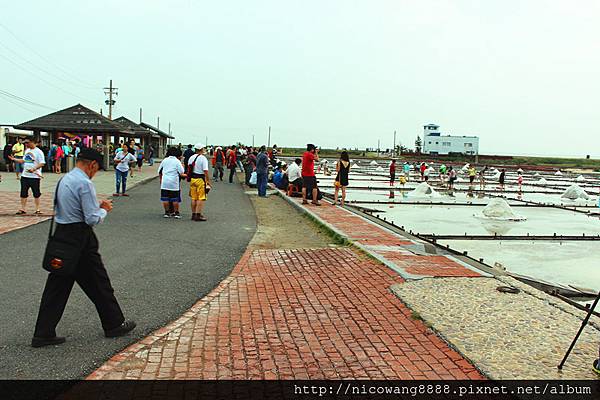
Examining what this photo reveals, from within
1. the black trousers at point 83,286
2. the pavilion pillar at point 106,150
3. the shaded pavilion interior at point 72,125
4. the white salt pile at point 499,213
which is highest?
the shaded pavilion interior at point 72,125

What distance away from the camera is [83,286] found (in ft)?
15.1

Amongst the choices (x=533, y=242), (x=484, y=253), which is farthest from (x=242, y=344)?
(x=533, y=242)

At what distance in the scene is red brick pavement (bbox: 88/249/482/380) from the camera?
3971mm

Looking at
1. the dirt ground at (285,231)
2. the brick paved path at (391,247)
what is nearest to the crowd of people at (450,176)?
the dirt ground at (285,231)

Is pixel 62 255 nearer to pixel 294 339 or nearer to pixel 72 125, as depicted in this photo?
pixel 294 339

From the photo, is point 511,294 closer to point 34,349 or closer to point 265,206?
point 34,349

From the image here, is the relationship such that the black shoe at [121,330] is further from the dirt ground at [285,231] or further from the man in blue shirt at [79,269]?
the dirt ground at [285,231]

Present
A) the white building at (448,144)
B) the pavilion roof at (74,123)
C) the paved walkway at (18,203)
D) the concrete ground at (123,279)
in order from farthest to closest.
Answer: the white building at (448,144) < the pavilion roof at (74,123) < the paved walkway at (18,203) < the concrete ground at (123,279)

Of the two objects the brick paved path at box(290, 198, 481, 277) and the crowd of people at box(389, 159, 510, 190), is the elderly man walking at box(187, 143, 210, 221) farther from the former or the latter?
the crowd of people at box(389, 159, 510, 190)

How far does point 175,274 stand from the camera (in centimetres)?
685

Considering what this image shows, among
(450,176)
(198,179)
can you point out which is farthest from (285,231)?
(450,176)

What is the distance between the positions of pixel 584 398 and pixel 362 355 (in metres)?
1.51

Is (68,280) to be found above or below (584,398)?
above

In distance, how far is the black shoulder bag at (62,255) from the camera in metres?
4.38
